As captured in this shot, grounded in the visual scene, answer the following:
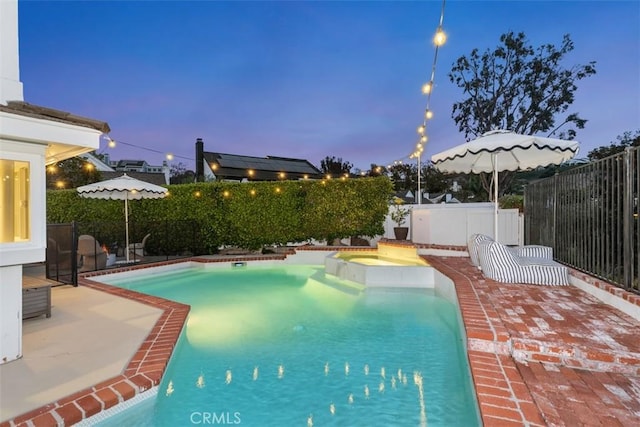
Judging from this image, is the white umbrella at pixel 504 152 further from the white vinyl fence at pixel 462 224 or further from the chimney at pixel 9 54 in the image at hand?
the chimney at pixel 9 54

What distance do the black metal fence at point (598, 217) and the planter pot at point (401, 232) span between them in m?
4.94

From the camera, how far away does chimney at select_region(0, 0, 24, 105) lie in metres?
3.57

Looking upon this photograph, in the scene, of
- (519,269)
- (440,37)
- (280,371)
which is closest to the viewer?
(280,371)

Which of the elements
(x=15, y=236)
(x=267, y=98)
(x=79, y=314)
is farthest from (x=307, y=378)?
(x=267, y=98)

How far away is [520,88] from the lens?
21953 mm

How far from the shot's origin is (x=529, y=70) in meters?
21.7

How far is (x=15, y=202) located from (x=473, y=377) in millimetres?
4768

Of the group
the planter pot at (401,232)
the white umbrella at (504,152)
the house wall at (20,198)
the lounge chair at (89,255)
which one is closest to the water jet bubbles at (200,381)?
the house wall at (20,198)

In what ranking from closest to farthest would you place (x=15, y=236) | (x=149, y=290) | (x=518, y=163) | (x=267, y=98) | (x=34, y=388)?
(x=34, y=388)
(x=15, y=236)
(x=149, y=290)
(x=518, y=163)
(x=267, y=98)

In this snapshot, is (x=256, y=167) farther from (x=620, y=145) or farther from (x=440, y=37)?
(x=440, y=37)

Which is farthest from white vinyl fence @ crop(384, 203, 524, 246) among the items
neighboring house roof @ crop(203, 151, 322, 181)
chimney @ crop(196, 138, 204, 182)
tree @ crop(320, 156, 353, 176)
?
tree @ crop(320, 156, 353, 176)

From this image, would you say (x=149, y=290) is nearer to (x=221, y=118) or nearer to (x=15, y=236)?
(x=15, y=236)

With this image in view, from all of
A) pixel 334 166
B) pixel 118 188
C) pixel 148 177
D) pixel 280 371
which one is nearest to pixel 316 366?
pixel 280 371

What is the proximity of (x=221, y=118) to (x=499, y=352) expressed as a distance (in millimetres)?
23335
